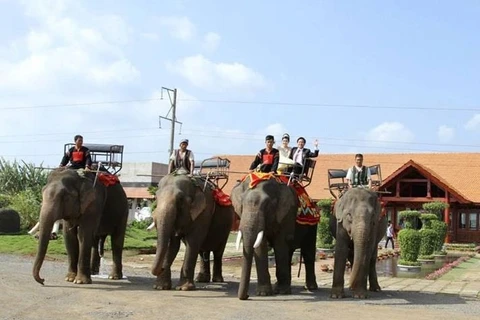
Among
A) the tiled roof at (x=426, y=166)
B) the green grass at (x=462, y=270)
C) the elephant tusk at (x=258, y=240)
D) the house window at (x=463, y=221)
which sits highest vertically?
the tiled roof at (x=426, y=166)

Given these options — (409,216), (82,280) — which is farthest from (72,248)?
(409,216)

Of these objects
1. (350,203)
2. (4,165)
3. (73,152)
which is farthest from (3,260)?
(4,165)

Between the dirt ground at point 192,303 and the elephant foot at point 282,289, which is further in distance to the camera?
the elephant foot at point 282,289

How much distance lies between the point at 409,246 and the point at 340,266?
393 inches

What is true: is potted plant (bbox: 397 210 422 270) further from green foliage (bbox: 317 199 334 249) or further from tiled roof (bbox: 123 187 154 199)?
tiled roof (bbox: 123 187 154 199)

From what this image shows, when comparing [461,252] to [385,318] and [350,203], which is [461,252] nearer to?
[350,203]

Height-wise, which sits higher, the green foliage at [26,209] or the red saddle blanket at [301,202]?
the red saddle blanket at [301,202]

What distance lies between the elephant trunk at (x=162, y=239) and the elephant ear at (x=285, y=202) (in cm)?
210

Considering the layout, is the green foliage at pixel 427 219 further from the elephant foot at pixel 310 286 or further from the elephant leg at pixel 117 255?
the elephant leg at pixel 117 255

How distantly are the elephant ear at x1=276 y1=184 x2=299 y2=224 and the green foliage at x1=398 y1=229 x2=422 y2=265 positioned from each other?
399 inches

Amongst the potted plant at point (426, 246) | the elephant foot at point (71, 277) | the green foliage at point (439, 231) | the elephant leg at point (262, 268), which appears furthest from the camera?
the green foliage at point (439, 231)

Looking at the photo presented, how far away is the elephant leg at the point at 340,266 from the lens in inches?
531

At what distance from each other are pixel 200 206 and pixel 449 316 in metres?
5.26

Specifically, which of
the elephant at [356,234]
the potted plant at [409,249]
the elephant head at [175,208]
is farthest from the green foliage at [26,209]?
the elephant at [356,234]
